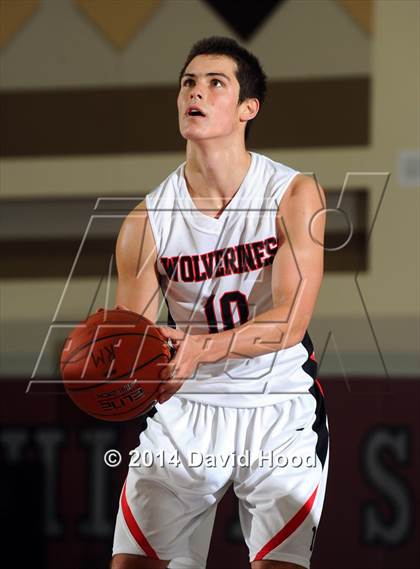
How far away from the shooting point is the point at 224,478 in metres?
1.79

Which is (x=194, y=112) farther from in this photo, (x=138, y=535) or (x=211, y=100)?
(x=138, y=535)

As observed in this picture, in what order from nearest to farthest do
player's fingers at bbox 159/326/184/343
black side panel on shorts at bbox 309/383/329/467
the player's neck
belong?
player's fingers at bbox 159/326/184/343 < black side panel on shorts at bbox 309/383/329/467 < the player's neck

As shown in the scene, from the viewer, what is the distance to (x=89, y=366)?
173cm

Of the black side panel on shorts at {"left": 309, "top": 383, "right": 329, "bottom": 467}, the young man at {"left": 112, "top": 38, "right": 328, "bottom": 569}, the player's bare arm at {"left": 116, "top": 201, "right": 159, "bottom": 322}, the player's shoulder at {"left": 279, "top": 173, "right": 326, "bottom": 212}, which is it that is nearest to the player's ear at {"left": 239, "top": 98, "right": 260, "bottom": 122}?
the young man at {"left": 112, "top": 38, "right": 328, "bottom": 569}

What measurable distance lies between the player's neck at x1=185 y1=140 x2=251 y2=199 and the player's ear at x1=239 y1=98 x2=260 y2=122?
0.07 m

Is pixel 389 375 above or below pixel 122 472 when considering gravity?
above

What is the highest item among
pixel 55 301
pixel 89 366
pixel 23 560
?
pixel 55 301

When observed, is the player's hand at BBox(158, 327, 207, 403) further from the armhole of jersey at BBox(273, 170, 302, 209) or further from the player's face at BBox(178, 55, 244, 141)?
the player's face at BBox(178, 55, 244, 141)

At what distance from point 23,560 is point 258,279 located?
35.9 inches

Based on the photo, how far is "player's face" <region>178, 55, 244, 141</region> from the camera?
1909 millimetres

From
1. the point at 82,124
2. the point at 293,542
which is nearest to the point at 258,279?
the point at 293,542

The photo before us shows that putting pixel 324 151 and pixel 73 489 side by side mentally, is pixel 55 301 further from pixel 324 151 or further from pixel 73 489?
pixel 324 151

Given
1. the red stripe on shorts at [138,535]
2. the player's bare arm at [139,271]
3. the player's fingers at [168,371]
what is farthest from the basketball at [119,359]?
the red stripe on shorts at [138,535]

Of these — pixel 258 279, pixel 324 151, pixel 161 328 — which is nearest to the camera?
pixel 161 328
